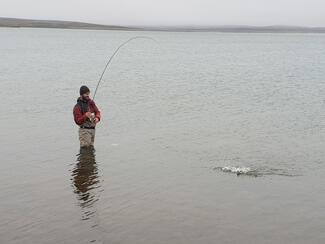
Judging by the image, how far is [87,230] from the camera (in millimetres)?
7879

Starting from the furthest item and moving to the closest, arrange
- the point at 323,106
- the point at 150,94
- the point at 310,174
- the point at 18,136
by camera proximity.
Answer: the point at 150,94
the point at 323,106
the point at 18,136
the point at 310,174

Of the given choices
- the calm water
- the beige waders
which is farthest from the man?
the calm water

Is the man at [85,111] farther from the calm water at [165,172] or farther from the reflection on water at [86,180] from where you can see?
the calm water at [165,172]

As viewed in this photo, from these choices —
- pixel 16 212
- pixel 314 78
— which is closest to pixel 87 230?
pixel 16 212

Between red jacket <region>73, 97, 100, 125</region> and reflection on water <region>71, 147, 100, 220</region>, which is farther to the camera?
red jacket <region>73, 97, 100, 125</region>

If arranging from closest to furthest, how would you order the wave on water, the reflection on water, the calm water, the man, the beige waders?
the calm water → the reflection on water → the wave on water → the man → the beige waders

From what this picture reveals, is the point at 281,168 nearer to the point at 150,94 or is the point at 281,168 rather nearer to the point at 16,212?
the point at 16,212

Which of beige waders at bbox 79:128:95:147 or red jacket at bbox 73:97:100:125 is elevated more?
red jacket at bbox 73:97:100:125

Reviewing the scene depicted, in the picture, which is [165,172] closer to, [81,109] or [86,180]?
[86,180]

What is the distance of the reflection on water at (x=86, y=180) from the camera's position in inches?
354

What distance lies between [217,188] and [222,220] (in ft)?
5.51

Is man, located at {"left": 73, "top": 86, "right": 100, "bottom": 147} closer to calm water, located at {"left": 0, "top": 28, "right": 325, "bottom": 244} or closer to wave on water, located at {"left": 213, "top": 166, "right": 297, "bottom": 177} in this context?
calm water, located at {"left": 0, "top": 28, "right": 325, "bottom": 244}

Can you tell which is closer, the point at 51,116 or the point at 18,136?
the point at 18,136

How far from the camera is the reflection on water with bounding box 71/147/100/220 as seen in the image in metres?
8.99
